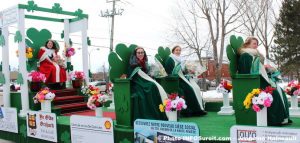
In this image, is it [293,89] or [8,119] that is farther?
[8,119]

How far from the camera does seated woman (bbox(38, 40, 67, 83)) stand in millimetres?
8703

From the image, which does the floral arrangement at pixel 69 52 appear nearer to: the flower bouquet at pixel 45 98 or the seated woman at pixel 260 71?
the flower bouquet at pixel 45 98

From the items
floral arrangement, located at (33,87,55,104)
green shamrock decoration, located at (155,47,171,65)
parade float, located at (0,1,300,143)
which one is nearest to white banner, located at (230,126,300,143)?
parade float, located at (0,1,300,143)

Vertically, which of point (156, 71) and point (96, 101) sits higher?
point (156, 71)

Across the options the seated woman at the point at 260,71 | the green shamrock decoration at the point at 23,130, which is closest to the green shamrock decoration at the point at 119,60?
the seated woman at the point at 260,71

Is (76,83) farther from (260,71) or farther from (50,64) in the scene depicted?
(260,71)

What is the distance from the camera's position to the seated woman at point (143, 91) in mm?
5812

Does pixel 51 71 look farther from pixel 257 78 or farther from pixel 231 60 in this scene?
pixel 257 78

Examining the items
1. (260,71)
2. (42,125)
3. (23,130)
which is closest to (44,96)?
(42,125)

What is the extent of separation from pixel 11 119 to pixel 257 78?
16.9 ft

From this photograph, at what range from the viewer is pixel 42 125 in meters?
6.78


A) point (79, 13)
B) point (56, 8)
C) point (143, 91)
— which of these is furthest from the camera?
point (79, 13)

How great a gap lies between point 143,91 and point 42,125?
2169 mm

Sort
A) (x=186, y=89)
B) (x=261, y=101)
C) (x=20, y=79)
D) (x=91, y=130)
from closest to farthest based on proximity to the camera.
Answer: (x=261, y=101)
(x=91, y=130)
(x=186, y=89)
(x=20, y=79)
